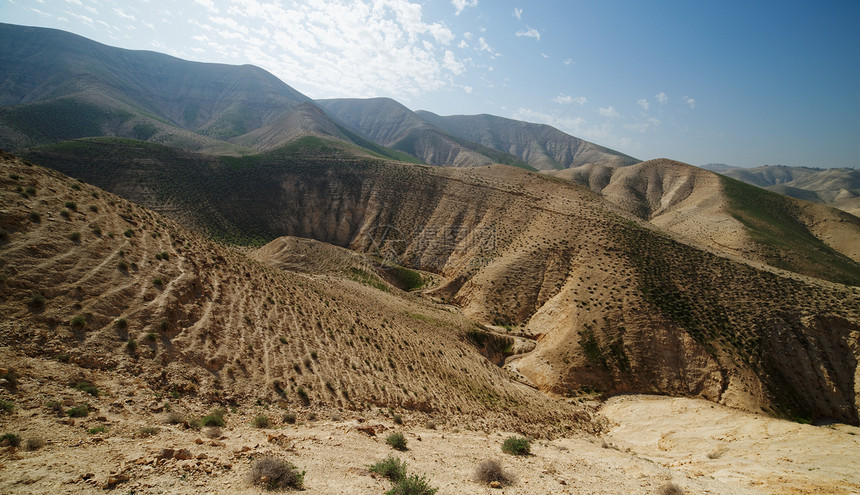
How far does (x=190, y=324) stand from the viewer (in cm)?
1348

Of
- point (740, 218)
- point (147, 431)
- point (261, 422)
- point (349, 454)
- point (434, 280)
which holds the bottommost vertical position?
point (434, 280)

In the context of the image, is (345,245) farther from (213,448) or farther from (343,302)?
(213,448)

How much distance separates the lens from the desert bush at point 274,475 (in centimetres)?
708

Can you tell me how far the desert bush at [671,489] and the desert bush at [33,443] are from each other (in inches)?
590

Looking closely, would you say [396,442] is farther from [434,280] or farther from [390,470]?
[434,280]

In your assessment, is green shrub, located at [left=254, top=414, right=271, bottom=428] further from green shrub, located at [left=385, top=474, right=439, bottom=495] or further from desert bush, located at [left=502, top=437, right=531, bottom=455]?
desert bush, located at [left=502, top=437, right=531, bottom=455]

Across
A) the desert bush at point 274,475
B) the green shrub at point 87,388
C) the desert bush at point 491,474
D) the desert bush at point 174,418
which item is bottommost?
the desert bush at point 174,418

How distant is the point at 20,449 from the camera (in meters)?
6.40

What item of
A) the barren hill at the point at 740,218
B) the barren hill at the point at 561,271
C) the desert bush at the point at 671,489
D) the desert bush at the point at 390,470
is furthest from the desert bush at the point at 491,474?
the barren hill at the point at 740,218

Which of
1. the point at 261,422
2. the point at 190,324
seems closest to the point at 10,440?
the point at 261,422

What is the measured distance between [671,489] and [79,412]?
1549 cm

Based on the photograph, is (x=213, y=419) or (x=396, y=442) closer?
(x=213, y=419)

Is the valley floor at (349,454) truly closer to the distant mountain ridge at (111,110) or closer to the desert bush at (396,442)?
the desert bush at (396,442)

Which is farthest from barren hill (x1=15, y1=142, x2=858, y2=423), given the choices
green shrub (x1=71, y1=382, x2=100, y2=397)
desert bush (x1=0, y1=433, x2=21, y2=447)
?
desert bush (x1=0, y1=433, x2=21, y2=447)
